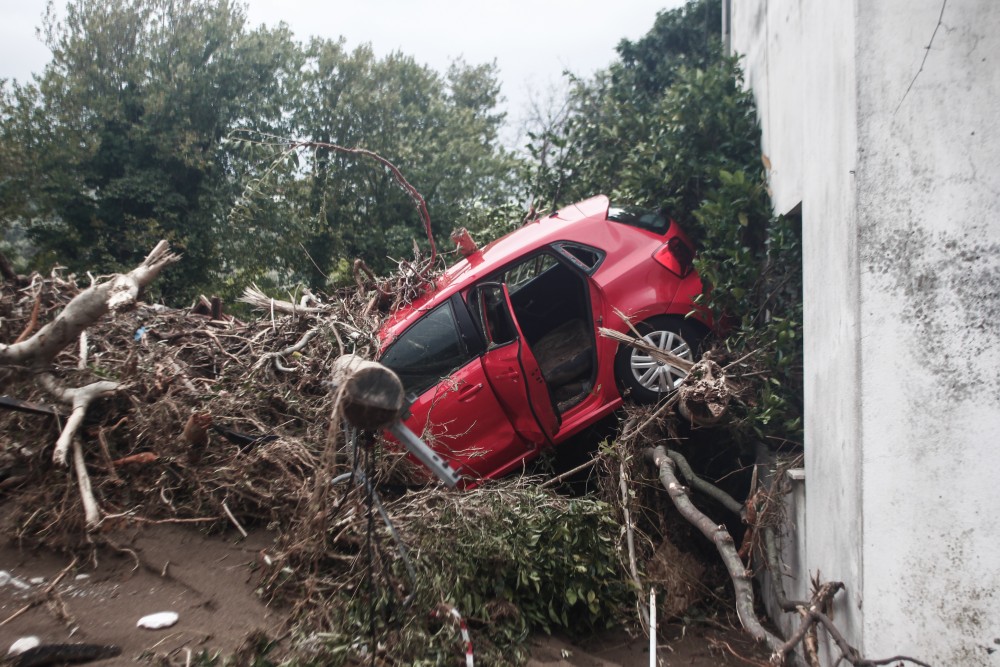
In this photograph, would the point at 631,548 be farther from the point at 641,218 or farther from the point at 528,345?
the point at 641,218

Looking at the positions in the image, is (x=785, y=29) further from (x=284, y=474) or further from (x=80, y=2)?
(x=80, y=2)

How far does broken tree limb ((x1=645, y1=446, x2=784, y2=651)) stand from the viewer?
4.25 metres

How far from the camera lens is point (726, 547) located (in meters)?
4.62

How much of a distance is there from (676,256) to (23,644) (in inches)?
195

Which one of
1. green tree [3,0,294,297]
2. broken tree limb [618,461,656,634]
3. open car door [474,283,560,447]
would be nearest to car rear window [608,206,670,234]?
open car door [474,283,560,447]

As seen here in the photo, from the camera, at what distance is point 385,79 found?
69.5 ft

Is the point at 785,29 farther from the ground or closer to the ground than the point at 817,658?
farther from the ground

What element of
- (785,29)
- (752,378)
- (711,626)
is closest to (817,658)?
(711,626)

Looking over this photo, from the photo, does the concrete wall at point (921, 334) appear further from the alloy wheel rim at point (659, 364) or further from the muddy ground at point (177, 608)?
the alloy wheel rim at point (659, 364)

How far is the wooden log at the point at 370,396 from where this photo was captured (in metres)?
3.04

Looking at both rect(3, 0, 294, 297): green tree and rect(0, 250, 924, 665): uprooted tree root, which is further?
rect(3, 0, 294, 297): green tree

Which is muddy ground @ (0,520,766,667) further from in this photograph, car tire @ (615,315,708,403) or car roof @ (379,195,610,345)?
car roof @ (379,195,610,345)

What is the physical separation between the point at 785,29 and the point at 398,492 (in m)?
4.37

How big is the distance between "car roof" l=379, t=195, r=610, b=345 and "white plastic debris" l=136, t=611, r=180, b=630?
258 cm
